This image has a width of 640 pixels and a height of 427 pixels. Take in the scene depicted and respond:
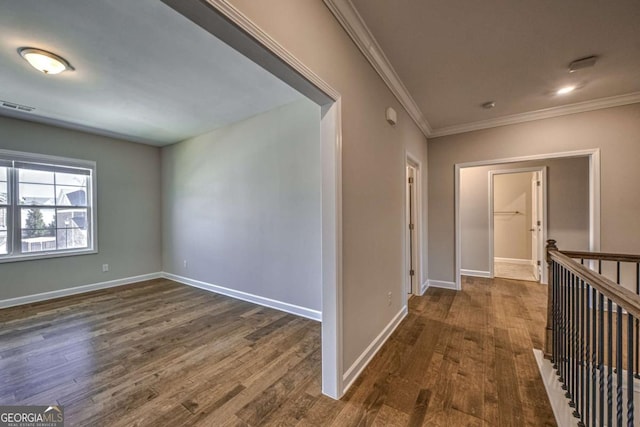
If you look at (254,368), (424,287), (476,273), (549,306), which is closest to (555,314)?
(549,306)

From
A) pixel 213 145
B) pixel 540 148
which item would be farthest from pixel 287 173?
pixel 540 148

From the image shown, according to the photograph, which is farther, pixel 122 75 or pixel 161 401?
pixel 122 75

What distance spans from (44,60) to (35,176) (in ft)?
8.49

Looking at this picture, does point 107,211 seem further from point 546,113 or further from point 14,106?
point 546,113

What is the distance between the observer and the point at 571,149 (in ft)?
10.8

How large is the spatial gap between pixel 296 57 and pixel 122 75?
224cm

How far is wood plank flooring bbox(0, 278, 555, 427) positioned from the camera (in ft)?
5.35

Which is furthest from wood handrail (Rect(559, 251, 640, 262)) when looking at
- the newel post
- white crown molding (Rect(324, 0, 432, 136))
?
white crown molding (Rect(324, 0, 432, 136))

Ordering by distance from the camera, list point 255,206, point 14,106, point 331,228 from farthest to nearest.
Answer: point 255,206, point 14,106, point 331,228

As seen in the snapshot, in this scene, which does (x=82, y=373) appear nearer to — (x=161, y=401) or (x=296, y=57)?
(x=161, y=401)

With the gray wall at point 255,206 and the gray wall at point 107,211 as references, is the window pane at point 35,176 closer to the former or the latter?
the gray wall at point 107,211

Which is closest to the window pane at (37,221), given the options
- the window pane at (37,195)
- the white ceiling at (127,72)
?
the window pane at (37,195)

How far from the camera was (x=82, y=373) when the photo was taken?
2078mm

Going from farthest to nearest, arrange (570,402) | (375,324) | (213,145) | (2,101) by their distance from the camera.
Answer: (213,145)
(2,101)
(375,324)
(570,402)
